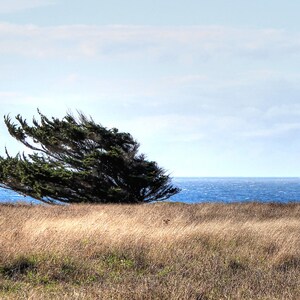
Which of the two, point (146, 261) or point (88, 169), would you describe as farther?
point (88, 169)

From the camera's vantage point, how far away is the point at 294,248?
11.3 meters

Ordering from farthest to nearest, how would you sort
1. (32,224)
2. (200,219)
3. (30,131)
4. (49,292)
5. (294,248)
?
(30,131), (200,219), (32,224), (294,248), (49,292)

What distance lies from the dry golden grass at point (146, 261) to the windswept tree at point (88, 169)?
1344 centimetres

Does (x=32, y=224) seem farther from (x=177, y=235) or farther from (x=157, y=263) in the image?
(x=157, y=263)

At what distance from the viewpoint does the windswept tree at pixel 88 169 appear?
28.6m

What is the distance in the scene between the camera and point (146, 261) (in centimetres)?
1000

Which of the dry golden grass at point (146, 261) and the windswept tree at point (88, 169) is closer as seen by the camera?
the dry golden grass at point (146, 261)

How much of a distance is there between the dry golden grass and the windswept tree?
13436 millimetres

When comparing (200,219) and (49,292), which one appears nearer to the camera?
(49,292)

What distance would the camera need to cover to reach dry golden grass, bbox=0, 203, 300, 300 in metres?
7.13

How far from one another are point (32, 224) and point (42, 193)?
15881 mm

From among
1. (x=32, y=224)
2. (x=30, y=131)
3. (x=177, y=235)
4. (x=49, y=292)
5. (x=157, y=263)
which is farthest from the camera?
(x=30, y=131)

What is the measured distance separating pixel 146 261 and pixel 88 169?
19241mm

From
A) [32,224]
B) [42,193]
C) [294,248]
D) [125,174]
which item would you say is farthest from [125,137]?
[294,248]
